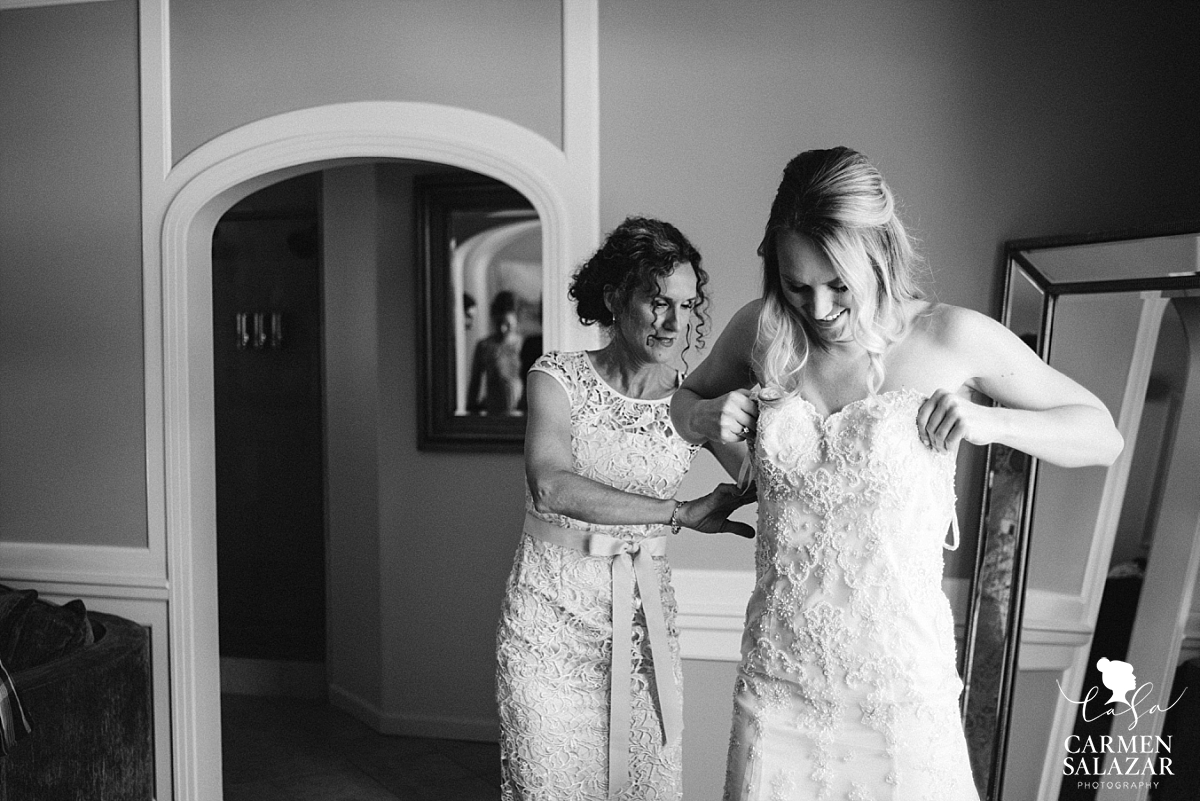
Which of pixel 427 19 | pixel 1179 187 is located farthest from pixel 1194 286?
pixel 427 19

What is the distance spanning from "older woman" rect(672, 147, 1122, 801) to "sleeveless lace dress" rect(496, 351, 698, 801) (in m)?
0.65

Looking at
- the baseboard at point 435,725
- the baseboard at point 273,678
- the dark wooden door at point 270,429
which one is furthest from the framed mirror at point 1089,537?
Answer: the baseboard at point 273,678

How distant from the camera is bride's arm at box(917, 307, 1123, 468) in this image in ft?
5.37

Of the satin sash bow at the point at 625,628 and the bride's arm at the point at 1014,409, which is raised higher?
the bride's arm at the point at 1014,409

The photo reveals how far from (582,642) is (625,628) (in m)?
0.10

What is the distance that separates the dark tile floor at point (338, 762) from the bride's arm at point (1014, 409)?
10.5 feet

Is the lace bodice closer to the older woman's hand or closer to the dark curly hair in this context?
the dark curly hair

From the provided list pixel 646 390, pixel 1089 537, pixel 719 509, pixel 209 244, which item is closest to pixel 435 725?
pixel 209 244

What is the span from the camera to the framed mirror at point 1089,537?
250 cm

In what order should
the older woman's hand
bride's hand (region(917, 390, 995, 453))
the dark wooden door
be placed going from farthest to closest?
the dark wooden door < the older woman's hand < bride's hand (region(917, 390, 995, 453))

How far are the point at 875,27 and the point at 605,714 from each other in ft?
6.80

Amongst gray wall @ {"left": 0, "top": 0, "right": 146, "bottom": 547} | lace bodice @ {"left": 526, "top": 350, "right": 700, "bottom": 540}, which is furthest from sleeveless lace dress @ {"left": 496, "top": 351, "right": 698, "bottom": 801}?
gray wall @ {"left": 0, "top": 0, "right": 146, "bottom": 547}

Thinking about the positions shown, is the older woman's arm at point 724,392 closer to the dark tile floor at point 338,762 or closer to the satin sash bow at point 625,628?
the satin sash bow at point 625,628

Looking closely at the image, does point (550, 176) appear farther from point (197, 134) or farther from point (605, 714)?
point (605, 714)
